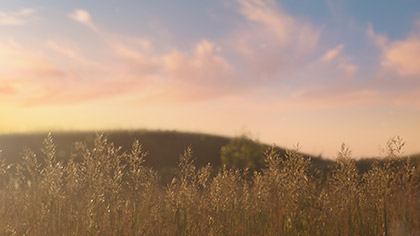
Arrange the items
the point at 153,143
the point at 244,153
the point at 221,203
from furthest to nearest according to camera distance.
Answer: the point at 153,143, the point at 244,153, the point at 221,203

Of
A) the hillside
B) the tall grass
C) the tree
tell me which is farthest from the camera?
the hillside

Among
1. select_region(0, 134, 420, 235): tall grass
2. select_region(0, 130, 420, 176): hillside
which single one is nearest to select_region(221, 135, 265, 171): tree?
select_region(0, 130, 420, 176): hillside

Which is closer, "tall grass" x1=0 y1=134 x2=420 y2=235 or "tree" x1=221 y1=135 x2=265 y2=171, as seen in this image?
"tall grass" x1=0 y1=134 x2=420 y2=235

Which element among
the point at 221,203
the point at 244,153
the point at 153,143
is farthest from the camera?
the point at 153,143

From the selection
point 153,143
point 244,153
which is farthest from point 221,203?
point 153,143

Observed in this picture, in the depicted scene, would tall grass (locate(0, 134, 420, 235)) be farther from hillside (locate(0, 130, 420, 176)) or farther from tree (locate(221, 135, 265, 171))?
hillside (locate(0, 130, 420, 176))

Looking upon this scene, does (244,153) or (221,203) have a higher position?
(244,153)

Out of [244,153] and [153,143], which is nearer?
[244,153]

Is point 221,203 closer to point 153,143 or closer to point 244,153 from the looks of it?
point 244,153

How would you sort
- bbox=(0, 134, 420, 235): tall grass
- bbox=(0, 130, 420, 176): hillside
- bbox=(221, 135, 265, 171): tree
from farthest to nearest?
1. bbox=(0, 130, 420, 176): hillside
2. bbox=(221, 135, 265, 171): tree
3. bbox=(0, 134, 420, 235): tall grass

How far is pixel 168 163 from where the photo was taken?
815 inches

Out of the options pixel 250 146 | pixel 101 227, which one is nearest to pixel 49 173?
pixel 101 227

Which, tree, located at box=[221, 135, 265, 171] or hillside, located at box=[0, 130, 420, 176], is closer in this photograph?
tree, located at box=[221, 135, 265, 171]

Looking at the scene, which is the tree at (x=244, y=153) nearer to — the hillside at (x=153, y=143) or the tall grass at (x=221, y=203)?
the hillside at (x=153, y=143)
